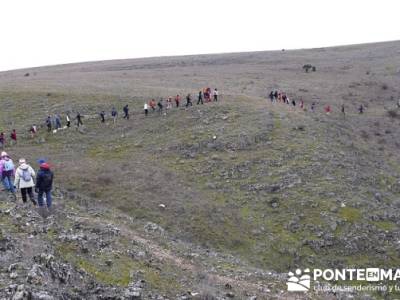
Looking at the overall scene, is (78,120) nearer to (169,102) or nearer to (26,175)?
(169,102)

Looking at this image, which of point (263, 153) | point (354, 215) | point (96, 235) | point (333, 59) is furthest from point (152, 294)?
point (333, 59)

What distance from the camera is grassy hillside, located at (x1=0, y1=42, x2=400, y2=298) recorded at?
2842 centimetres

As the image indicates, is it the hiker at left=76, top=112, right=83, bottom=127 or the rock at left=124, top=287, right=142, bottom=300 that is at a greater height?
the hiker at left=76, top=112, right=83, bottom=127

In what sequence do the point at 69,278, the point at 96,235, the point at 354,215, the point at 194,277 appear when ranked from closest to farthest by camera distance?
the point at 69,278 → the point at 194,277 → the point at 96,235 → the point at 354,215

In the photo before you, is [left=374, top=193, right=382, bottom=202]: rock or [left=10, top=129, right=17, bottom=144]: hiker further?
[left=10, top=129, right=17, bottom=144]: hiker

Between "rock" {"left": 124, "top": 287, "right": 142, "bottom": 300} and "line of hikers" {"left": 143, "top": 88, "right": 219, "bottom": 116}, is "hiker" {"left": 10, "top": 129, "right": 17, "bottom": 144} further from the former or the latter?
"rock" {"left": 124, "top": 287, "right": 142, "bottom": 300}

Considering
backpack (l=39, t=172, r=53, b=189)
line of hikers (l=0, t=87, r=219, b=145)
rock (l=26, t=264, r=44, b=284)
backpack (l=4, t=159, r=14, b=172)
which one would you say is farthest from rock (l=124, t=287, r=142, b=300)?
line of hikers (l=0, t=87, r=219, b=145)

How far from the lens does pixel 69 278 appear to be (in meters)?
13.8

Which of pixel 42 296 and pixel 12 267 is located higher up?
pixel 12 267

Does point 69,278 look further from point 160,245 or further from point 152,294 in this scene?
point 160,245

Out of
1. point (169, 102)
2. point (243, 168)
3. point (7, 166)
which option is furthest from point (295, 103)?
point (7, 166)

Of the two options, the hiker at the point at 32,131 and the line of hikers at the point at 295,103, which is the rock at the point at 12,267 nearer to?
the hiker at the point at 32,131

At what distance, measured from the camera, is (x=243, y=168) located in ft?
122

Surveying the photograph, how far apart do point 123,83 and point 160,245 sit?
5034 cm
